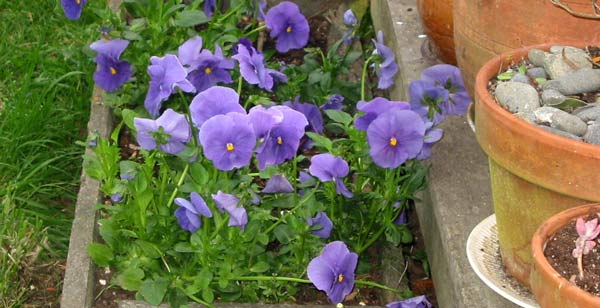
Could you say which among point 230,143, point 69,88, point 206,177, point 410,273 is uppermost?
point 230,143

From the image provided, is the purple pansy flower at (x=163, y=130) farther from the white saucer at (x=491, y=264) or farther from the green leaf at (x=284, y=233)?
the white saucer at (x=491, y=264)

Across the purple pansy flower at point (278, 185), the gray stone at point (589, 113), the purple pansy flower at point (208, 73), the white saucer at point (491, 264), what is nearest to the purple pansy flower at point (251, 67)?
the purple pansy flower at point (208, 73)

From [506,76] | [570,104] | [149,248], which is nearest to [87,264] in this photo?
[149,248]

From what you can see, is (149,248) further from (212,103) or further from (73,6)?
(73,6)

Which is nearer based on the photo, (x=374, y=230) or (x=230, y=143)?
(x=230, y=143)

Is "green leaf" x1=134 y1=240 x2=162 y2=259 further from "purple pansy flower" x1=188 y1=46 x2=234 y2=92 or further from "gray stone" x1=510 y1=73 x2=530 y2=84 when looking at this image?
"gray stone" x1=510 y1=73 x2=530 y2=84

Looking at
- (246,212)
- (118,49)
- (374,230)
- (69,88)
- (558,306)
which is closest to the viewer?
(558,306)

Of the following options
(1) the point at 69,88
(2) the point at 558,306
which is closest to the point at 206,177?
(2) the point at 558,306

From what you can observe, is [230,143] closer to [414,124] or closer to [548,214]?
[414,124]
